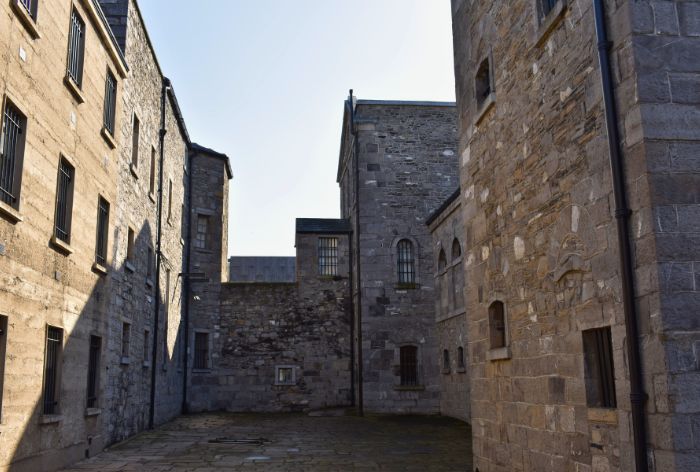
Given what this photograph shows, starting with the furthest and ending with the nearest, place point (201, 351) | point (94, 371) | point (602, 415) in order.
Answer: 1. point (201, 351)
2. point (94, 371)
3. point (602, 415)

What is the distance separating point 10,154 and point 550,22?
6606mm

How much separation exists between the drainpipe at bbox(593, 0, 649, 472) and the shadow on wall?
704 cm

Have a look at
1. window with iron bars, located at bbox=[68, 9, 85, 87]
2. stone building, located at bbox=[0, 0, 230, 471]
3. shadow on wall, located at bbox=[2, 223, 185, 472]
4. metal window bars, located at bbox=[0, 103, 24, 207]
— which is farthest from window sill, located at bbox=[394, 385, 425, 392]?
metal window bars, located at bbox=[0, 103, 24, 207]

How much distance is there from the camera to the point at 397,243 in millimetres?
23375

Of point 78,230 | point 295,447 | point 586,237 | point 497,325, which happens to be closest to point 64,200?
point 78,230

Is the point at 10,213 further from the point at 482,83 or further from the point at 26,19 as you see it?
the point at 482,83

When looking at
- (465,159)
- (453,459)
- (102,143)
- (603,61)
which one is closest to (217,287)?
(102,143)

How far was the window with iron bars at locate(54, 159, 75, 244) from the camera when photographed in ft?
34.7

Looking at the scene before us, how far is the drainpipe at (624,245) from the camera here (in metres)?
5.46

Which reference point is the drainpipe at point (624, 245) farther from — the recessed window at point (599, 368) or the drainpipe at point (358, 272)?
the drainpipe at point (358, 272)

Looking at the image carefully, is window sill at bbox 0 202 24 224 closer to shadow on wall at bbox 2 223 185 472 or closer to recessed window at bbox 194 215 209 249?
shadow on wall at bbox 2 223 185 472

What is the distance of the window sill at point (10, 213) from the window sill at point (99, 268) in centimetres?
361

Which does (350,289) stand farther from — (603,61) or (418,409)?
(603,61)

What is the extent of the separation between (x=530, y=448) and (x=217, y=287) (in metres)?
18.5
